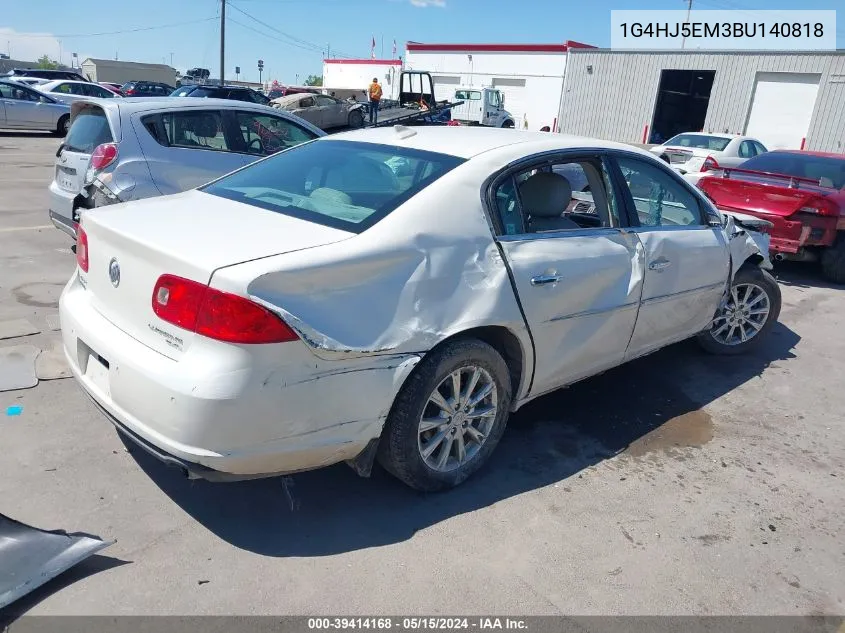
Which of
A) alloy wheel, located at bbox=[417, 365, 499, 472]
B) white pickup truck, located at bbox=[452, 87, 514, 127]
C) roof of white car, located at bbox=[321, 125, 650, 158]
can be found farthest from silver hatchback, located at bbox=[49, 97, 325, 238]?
white pickup truck, located at bbox=[452, 87, 514, 127]

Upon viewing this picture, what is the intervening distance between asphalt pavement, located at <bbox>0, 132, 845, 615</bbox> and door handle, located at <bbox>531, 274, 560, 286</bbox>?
100cm

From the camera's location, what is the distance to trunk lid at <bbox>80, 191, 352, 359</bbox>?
2.59m

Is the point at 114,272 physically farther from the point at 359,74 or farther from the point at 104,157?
the point at 359,74

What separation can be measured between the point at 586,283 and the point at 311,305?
5.44ft

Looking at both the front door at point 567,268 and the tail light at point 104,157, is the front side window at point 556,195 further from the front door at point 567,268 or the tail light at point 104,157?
the tail light at point 104,157

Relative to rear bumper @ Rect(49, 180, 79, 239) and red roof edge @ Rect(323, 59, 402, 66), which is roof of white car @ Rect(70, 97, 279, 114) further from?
red roof edge @ Rect(323, 59, 402, 66)

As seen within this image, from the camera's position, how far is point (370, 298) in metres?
2.73

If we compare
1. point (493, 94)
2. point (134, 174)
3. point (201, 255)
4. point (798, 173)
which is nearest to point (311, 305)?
point (201, 255)

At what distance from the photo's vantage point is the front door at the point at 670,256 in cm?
409

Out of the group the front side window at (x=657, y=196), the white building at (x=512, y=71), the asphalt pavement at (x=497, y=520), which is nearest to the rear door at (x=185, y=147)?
the asphalt pavement at (x=497, y=520)

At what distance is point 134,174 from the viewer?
6.14 metres

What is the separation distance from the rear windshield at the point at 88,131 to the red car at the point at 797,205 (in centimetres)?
645

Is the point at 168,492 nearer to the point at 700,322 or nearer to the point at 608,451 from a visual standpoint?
the point at 608,451

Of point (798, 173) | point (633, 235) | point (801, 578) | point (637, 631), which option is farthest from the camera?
point (798, 173)
